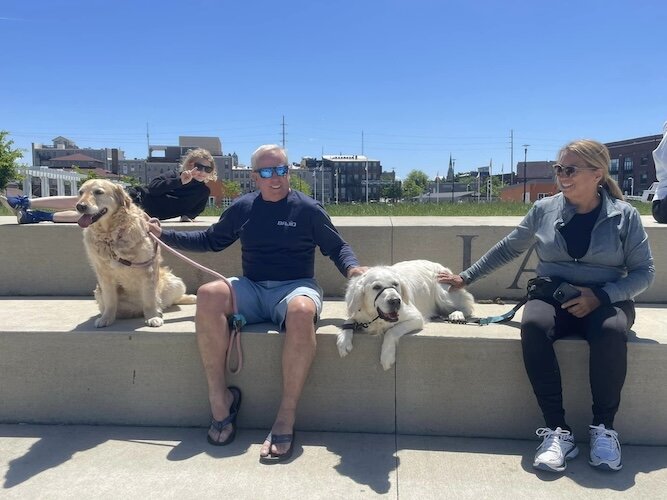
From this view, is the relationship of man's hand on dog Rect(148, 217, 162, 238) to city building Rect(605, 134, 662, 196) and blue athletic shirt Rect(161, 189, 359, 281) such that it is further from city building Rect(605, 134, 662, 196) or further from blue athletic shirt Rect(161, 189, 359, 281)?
city building Rect(605, 134, 662, 196)

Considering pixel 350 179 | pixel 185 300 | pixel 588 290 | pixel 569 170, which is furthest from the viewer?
pixel 350 179

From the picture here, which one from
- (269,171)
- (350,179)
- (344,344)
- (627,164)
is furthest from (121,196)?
(350,179)

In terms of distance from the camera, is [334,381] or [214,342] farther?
[334,381]

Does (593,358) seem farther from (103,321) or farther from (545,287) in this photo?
(103,321)

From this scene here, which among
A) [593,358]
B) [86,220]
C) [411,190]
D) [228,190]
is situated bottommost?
[593,358]

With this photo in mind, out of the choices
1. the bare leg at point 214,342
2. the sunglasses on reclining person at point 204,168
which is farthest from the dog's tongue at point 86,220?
the sunglasses on reclining person at point 204,168

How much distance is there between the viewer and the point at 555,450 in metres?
2.87

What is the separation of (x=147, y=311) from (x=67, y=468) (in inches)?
47.7

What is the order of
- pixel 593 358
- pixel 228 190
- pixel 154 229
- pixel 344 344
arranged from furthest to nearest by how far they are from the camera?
pixel 228 190 → pixel 154 229 → pixel 344 344 → pixel 593 358

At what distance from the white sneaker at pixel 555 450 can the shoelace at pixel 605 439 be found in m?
0.13

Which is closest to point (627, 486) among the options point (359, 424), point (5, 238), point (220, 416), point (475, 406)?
point (475, 406)

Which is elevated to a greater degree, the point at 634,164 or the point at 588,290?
the point at 634,164

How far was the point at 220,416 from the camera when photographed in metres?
3.25

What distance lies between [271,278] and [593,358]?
209 cm
